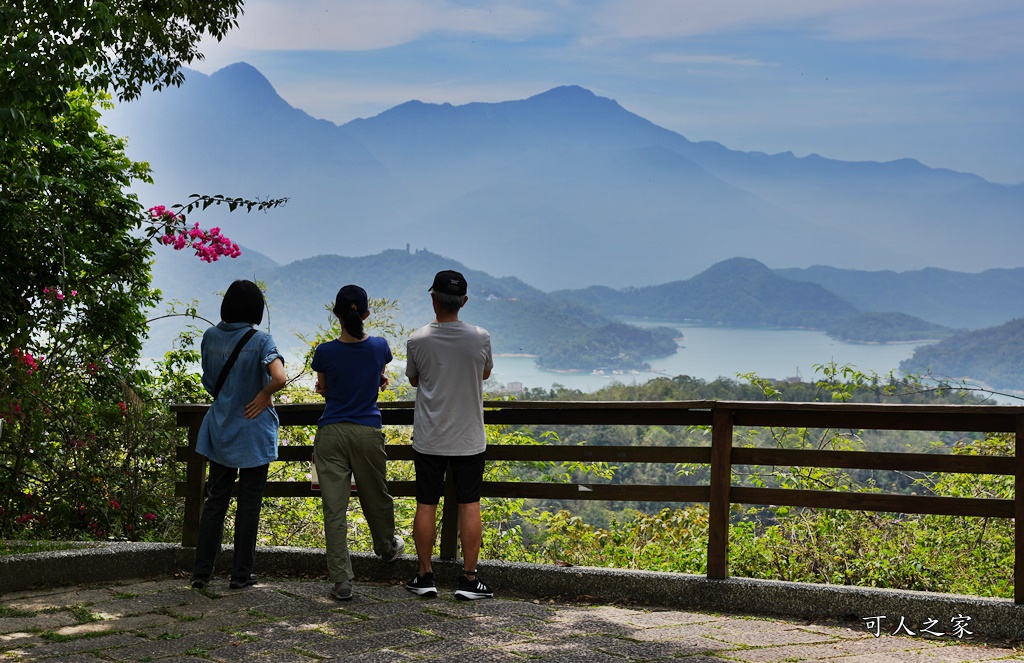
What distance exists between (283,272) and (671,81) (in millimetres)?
52365

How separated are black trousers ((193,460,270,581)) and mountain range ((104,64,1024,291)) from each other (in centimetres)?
10784

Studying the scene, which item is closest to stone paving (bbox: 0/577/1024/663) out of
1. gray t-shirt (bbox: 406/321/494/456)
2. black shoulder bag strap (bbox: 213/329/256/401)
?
gray t-shirt (bbox: 406/321/494/456)

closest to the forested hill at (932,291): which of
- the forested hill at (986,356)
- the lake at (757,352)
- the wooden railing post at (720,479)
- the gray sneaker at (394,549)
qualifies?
the lake at (757,352)

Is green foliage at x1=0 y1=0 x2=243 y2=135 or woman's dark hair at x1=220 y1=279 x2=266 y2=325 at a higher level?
green foliage at x1=0 y1=0 x2=243 y2=135

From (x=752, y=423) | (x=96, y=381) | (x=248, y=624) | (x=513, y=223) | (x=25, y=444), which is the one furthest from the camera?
(x=513, y=223)

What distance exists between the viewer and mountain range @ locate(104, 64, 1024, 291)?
120312 millimetres

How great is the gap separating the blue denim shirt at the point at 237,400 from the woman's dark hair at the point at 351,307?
416mm

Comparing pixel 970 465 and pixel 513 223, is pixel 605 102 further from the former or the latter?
pixel 970 465

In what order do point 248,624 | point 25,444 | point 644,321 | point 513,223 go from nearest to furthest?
point 248,624 → point 25,444 → point 644,321 → point 513,223

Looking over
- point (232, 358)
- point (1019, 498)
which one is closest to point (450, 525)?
point (232, 358)

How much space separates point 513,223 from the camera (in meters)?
138

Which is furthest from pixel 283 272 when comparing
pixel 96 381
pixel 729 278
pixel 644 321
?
pixel 96 381

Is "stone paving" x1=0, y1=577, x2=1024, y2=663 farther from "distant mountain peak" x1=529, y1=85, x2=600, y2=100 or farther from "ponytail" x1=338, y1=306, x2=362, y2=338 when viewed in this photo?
"distant mountain peak" x1=529, y1=85, x2=600, y2=100

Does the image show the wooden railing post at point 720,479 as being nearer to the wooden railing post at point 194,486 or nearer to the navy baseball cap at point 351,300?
the navy baseball cap at point 351,300
